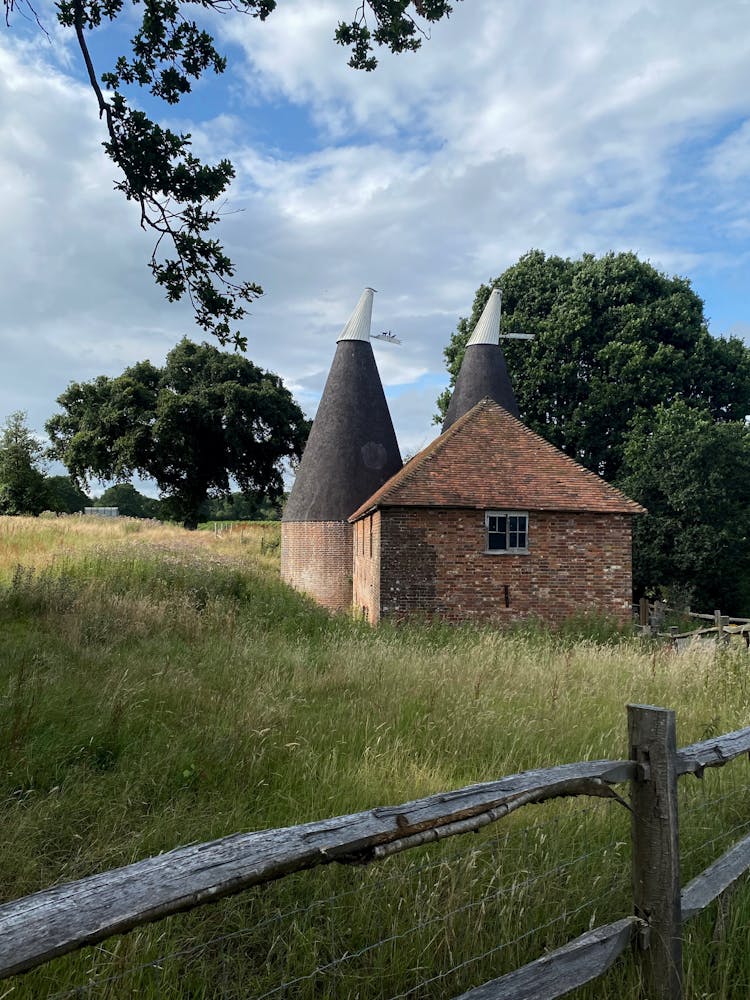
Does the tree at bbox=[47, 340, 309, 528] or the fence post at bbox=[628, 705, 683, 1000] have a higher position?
the tree at bbox=[47, 340, 309, 528]

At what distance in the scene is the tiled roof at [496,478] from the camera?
52.1 feet

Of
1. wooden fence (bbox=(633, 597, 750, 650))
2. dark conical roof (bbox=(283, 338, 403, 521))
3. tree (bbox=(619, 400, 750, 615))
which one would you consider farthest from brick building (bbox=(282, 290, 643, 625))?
tree (bbox=(619, 400, 750, 615))

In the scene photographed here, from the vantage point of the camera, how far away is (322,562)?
21797 mm

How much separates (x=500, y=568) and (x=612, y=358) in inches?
649

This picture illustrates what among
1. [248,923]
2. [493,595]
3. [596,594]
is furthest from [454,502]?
[248,923]

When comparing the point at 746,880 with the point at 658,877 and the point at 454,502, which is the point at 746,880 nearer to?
the point at 658,877

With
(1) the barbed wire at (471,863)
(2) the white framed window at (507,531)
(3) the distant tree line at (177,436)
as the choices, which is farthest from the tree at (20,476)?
(1) the barbed wire at (471,863)

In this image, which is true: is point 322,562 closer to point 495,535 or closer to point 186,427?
point 495,535

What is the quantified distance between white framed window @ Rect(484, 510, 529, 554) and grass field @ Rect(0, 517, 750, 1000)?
23.9 feet

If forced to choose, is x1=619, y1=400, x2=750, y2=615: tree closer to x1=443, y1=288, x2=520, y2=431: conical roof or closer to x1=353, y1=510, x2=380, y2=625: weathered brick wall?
x1=443, y1=288, x2=520, y2=431: conical roof

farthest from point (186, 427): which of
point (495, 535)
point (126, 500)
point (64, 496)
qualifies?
point (126, 500)

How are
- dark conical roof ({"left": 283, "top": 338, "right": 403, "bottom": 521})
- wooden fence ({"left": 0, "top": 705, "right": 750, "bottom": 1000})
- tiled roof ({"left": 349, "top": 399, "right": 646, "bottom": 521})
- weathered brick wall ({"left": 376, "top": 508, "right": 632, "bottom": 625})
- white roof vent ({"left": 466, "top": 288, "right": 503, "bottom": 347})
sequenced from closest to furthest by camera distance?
1. wooden fence ({"left": 0, "top": 705, "right": 750, "bottom": 1000})
2. weathered brick wall ({"left": 376, "top": 508, "right": 632, "bottom": 625})
3. tiled roof ({"left": 349, "top": 399, "right": 646, "bottom": 521})
4. dark conical roof ({"left": 283, "top": 338, "right": 403, "bottom": 521})
5. white roof vent ({"left": 466, "top": 288, "right": 503, "bottom": 347})

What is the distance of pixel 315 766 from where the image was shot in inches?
161

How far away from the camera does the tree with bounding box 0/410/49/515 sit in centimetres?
3822
